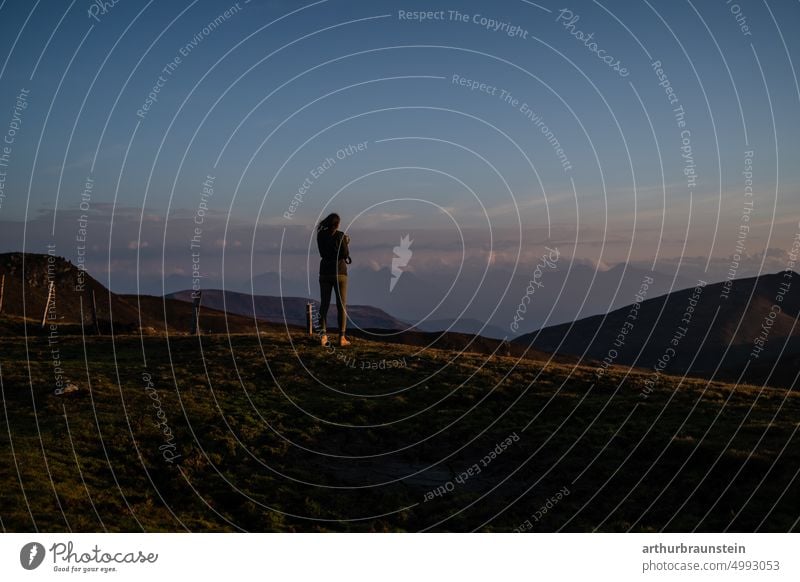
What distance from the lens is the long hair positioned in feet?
94.1

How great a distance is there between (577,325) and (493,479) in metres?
143

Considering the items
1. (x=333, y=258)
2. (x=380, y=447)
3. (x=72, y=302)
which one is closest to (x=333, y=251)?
(x=333, y=258)

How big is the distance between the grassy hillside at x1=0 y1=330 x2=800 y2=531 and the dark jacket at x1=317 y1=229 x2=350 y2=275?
11.0ft

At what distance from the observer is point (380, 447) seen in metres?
20.8

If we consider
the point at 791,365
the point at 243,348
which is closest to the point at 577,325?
the point at 791,365

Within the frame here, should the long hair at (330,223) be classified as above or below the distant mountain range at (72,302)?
above

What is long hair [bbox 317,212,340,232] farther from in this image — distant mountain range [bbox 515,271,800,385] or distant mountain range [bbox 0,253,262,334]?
distant mountain range [bbox 515,271,800,385]

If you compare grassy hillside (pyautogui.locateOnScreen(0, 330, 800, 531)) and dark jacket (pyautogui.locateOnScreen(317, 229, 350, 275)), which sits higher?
dark jacket (pyautogui.locateOnScreen(317, 229, 350, 275))

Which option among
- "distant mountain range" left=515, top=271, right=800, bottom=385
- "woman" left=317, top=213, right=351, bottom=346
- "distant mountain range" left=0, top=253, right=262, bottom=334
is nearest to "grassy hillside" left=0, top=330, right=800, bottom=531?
"woman" left=317, top=213, right=351, bottom=346

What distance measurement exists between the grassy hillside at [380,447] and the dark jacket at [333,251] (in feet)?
11.0

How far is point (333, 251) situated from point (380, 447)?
9832mm

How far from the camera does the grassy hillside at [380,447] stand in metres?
16.1

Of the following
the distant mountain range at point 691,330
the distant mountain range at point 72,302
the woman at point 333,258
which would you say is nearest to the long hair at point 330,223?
the woman at point 333,258

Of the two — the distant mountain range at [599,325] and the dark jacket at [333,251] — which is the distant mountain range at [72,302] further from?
the dark jacket at [333,251]
